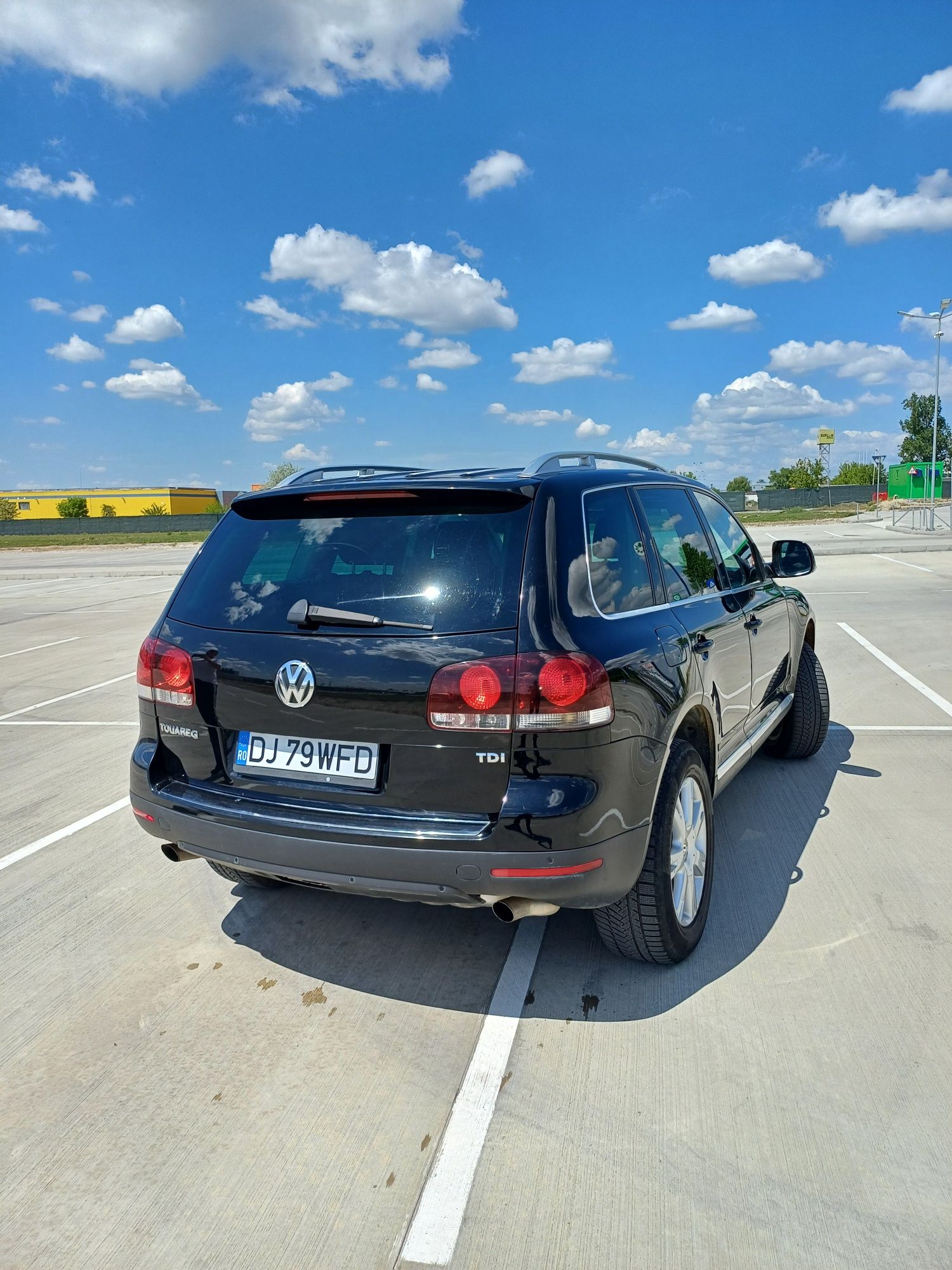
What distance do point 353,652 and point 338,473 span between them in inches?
53.1

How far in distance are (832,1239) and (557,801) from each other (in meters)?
1.18

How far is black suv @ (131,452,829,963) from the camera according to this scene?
2635 mm

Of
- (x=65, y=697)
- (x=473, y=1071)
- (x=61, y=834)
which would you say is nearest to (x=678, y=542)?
(x=473, y=1071)

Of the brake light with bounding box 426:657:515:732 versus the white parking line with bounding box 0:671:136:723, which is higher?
the brake light with bounding box 426:657:515:732

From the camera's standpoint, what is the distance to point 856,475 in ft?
373

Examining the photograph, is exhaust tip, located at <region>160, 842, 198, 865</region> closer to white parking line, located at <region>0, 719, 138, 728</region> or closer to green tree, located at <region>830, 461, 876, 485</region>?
white parking line, located at <region>0, 719, 138, 728</region>

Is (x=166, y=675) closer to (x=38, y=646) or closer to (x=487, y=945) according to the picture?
(x=487, y=945)

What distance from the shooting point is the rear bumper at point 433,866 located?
2633mm

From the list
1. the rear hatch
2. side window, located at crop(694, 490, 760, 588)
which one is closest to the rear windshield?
the rear hatch

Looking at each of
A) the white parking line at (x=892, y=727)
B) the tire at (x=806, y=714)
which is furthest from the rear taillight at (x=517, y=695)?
the white parking line at (x=892, y=727)

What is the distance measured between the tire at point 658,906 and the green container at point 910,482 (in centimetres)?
6641

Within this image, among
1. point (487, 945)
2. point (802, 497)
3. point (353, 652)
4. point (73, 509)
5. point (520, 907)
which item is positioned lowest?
point (802, 497)

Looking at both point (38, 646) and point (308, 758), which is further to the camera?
point (38, 646)

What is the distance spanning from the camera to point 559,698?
2.61 metres
